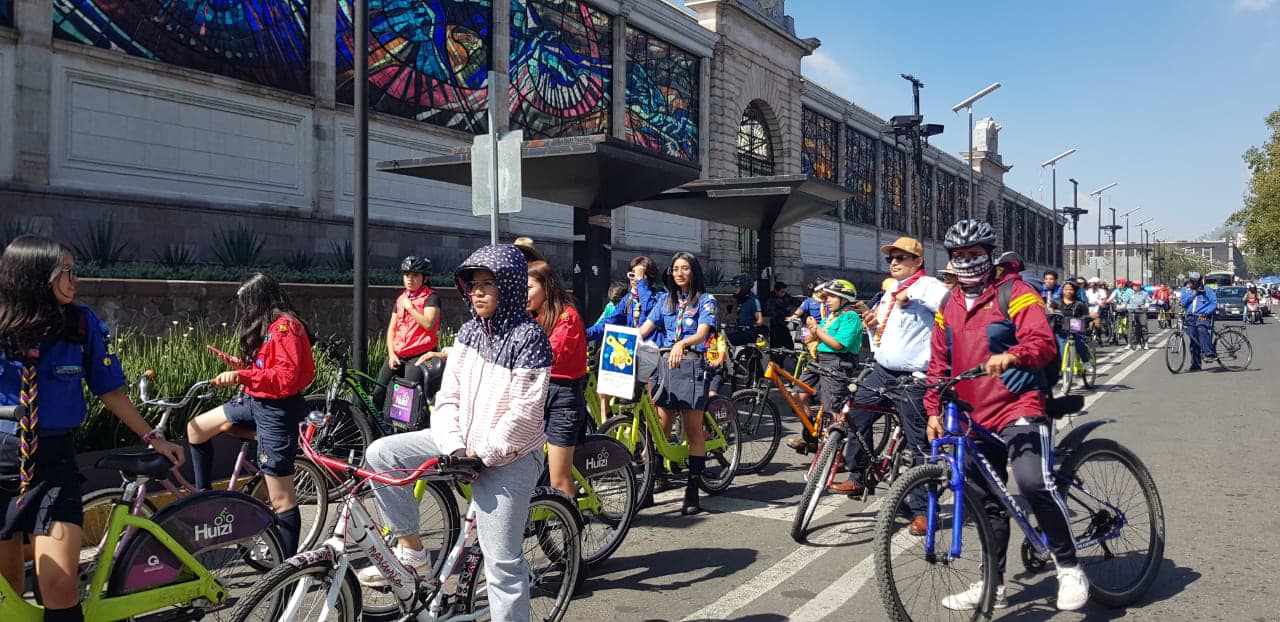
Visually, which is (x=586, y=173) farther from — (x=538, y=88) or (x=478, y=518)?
(x=538, y=88)

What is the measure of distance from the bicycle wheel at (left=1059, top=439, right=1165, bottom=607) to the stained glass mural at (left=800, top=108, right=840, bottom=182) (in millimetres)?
33049

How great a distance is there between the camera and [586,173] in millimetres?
9656

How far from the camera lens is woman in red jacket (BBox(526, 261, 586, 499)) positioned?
467 centimetres

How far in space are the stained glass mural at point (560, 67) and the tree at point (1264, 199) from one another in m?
45.1

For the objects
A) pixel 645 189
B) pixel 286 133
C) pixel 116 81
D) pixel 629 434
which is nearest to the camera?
pixel 629 434

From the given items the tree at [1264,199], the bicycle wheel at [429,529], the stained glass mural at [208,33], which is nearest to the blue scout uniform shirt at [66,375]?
the bicycle wheel at [429,529]

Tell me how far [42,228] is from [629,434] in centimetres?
1104

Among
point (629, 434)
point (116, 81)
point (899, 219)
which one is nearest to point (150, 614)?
point (629, 434)

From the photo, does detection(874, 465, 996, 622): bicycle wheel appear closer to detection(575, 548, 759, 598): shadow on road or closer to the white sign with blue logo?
detection(575, 548, 759, 598): shadow on road

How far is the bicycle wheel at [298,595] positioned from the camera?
9.45ft

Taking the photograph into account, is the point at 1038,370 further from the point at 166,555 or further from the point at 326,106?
the point at 326,106

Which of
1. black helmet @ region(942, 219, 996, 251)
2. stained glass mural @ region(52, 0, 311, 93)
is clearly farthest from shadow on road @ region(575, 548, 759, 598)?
stained glass mural @ region(52, 0, 311, 93)

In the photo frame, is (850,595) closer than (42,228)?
Yes

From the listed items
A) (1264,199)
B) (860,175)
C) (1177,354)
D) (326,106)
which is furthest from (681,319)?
(1264,199)
